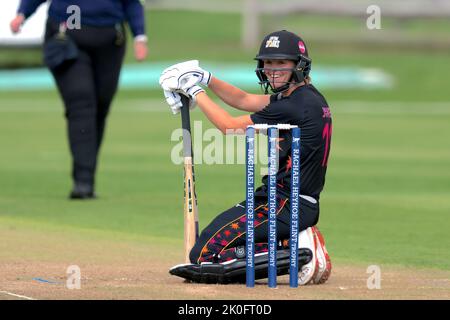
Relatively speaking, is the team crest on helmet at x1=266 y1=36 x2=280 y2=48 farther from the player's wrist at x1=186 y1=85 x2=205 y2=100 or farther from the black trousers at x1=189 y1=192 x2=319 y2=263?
the black trousers at x1=189 y1=192 x2=319 y2=263

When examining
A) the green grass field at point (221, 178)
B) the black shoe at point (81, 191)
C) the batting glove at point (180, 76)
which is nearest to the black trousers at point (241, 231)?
the batting glove at point (180, 76)

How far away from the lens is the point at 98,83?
12.5 m

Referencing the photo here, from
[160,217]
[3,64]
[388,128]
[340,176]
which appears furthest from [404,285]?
[3,64]

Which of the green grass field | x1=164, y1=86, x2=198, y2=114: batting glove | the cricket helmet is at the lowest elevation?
the green grass field

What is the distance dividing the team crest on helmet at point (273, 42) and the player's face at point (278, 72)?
10 centimetres

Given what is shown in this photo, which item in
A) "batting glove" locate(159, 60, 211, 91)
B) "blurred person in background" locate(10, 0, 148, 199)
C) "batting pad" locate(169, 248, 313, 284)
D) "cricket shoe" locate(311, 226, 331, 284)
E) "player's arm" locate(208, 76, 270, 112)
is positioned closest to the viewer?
"batting pad" locate(169, 248, 313, 284)

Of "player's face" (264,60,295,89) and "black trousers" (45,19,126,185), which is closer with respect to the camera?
"player's face" (264,60,295,89)

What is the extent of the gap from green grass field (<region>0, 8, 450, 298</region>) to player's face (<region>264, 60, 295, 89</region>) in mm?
1801

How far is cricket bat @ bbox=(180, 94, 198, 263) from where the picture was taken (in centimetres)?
758

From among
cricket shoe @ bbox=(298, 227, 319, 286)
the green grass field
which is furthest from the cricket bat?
the green grass field

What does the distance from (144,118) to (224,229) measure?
1601 cm

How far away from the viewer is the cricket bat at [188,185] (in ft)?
24.9
